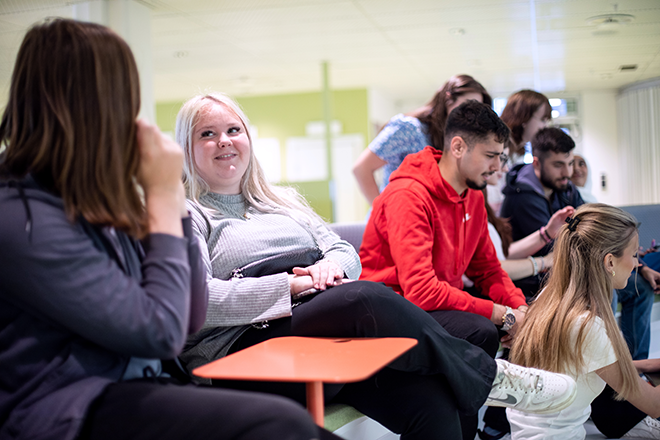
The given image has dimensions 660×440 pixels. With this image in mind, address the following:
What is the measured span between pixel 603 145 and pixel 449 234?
10.4 ft

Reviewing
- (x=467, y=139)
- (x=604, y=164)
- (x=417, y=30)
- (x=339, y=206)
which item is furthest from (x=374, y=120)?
(x=467, y=139)

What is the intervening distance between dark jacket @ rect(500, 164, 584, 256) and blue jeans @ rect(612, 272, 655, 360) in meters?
0.43

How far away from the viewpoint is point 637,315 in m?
2.71

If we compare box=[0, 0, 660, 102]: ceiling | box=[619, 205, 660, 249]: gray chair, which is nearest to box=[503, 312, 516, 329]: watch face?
box=[619, 205, 660, 249]: gray chair

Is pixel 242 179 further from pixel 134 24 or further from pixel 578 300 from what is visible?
pixel 134 24

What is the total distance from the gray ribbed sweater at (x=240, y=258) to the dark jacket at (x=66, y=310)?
1.46 feet

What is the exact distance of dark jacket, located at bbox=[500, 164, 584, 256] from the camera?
278cm

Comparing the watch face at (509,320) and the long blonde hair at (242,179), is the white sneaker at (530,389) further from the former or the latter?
the long blonde hair at (242,179)

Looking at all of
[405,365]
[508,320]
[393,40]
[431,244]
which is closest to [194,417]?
[405,365]

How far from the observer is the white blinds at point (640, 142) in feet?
13.0

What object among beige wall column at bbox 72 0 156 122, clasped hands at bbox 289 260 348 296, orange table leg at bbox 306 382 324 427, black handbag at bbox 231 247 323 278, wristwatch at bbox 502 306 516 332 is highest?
beige wall column at bbox 72 0 156 122

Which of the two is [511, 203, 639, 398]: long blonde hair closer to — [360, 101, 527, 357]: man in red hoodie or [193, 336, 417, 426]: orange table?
[360, 101, 527, 357]: man in red hoodie

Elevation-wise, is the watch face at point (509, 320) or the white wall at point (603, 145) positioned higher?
the white wall at point (603, 145)

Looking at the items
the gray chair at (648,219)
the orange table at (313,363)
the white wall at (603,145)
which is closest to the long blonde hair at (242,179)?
the orange table at (313,363)
